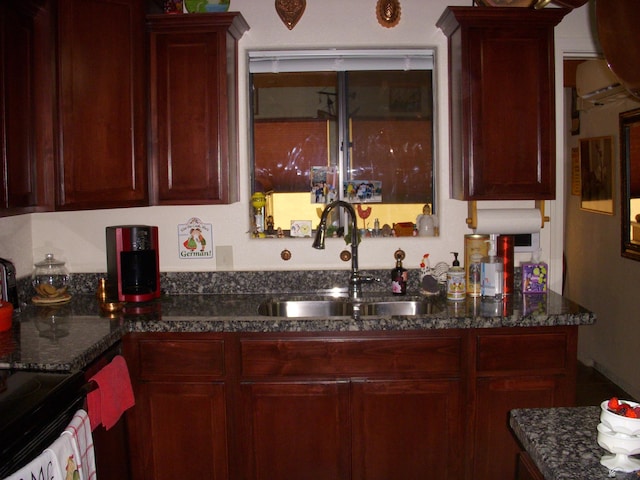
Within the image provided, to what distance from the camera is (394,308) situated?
306 centimetres

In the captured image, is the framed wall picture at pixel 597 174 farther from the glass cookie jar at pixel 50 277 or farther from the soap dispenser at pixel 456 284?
the glass cookie jar at pixel 50 277

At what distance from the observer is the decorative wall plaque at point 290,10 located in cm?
310

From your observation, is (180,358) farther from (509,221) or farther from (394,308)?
(509,221)

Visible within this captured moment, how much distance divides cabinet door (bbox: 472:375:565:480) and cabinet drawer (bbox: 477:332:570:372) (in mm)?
50

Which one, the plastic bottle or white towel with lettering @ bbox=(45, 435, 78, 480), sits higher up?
the plastic bottle

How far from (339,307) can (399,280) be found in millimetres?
Answer: 319

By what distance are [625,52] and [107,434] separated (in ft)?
7.02

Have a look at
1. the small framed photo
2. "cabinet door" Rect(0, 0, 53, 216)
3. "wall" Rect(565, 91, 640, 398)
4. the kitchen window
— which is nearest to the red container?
"cabinet door" Rect(0, 0, 53, 216)

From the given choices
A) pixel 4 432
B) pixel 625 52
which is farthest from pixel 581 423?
pixel 4 432

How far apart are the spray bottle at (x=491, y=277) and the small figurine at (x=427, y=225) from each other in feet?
1.28

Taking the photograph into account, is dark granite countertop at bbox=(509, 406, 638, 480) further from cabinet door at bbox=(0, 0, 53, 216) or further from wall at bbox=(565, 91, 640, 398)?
wall at bbox=(565, 91, 640, 398)

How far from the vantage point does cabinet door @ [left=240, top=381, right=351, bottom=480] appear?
8.50 ft

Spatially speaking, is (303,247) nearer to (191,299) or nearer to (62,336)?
(191,299)

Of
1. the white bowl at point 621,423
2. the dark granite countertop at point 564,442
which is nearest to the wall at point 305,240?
the dark granite countertop at point 564,442
